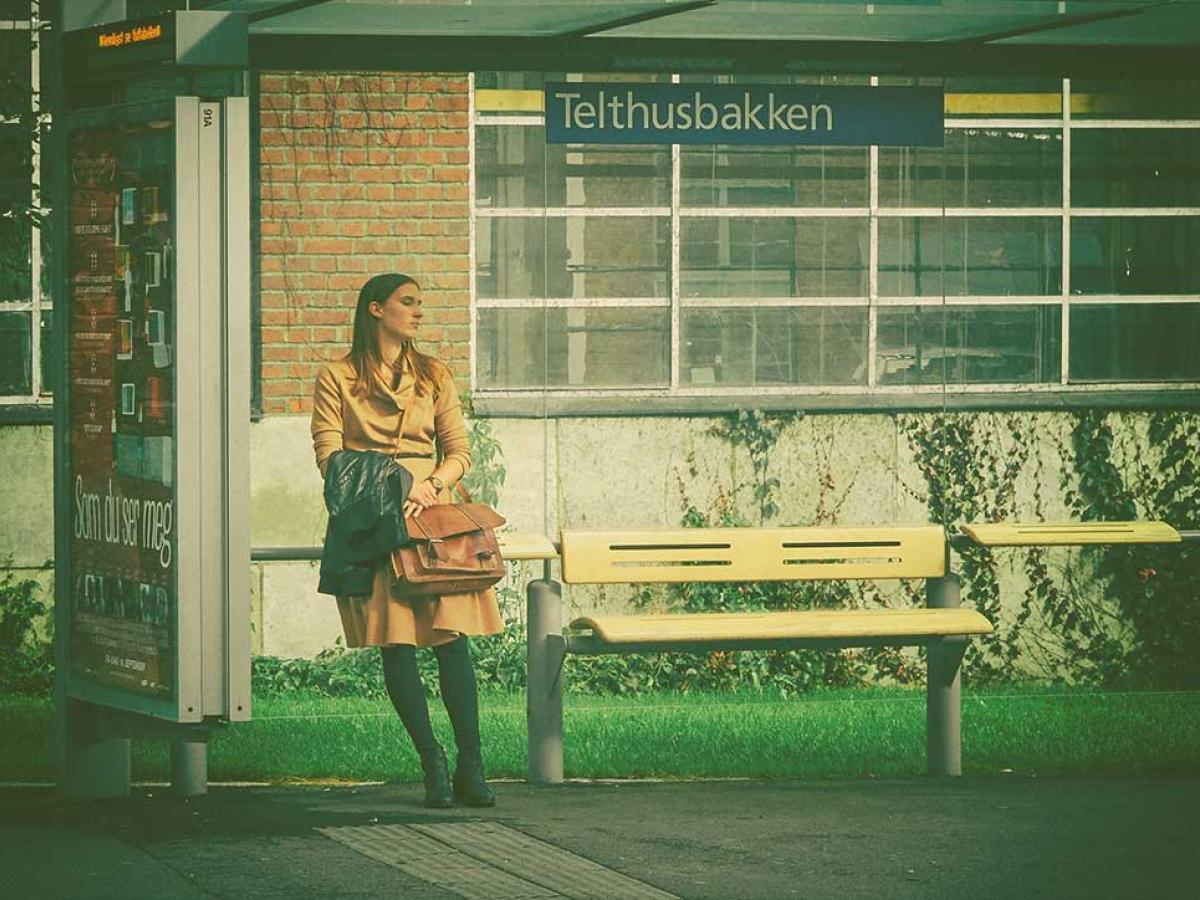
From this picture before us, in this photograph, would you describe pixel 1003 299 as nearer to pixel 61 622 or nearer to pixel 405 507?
pixel 405 507

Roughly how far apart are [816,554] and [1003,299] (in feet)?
4.83

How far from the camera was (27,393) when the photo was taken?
11.0m

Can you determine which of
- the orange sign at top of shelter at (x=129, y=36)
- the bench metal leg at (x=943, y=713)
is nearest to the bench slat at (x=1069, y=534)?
the bench metal leg at (x=943, y=713)

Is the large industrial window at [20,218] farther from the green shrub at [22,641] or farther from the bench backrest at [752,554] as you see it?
the bench backrest at [752,554]

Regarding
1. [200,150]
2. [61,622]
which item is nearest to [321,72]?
[200,150]

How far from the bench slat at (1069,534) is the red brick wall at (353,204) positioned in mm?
2103

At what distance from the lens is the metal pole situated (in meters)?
9.12

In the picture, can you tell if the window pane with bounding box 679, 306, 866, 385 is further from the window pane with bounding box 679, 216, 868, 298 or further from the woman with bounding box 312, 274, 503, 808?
the woman with bounding box 312, 274, 503, 808

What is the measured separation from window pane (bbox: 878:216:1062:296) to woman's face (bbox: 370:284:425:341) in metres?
2.27

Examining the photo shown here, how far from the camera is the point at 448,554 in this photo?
8695mm

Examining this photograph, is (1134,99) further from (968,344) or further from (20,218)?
(20,218)

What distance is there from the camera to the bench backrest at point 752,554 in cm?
957

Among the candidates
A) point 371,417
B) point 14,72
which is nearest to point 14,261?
point 14,72

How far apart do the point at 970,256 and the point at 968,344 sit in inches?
13.8
